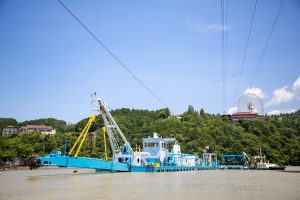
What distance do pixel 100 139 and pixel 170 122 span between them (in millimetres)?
30141

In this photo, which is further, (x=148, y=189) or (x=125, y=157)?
(x=125, y=157)

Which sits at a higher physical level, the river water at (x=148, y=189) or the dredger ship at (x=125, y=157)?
the dredger ship at (x=125, y=157)

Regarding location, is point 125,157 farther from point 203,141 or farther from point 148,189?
point 203,141

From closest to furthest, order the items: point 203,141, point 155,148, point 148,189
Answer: point 148,189 → point 155,148 → point 203,141

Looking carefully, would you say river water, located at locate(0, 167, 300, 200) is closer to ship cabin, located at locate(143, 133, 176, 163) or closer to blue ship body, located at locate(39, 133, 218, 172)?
blue ship body, located at locate(39, 133, 218, 172)

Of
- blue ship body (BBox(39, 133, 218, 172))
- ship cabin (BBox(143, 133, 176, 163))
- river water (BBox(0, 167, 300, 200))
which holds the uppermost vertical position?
Result: ship cabin (BBox(143, 133, 176, 163))

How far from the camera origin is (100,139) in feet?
373

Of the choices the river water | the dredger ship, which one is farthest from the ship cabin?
the river water

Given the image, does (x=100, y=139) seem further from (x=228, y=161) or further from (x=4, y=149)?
(x=228, y=161)

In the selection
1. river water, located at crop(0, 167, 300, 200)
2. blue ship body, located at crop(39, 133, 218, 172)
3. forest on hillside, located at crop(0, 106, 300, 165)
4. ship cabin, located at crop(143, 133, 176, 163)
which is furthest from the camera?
forest on hillside, located at crop(0, 106, 300, 165)

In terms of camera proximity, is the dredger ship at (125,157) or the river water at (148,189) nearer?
the river water at (148,189)

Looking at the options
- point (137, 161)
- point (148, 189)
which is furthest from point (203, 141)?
point (148, 189)

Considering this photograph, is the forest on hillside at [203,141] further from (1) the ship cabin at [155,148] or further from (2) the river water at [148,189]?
(2) the river water at [148,189]

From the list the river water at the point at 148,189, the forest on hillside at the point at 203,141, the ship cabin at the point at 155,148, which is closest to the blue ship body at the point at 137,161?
the ship cabin at the point at 155,148
